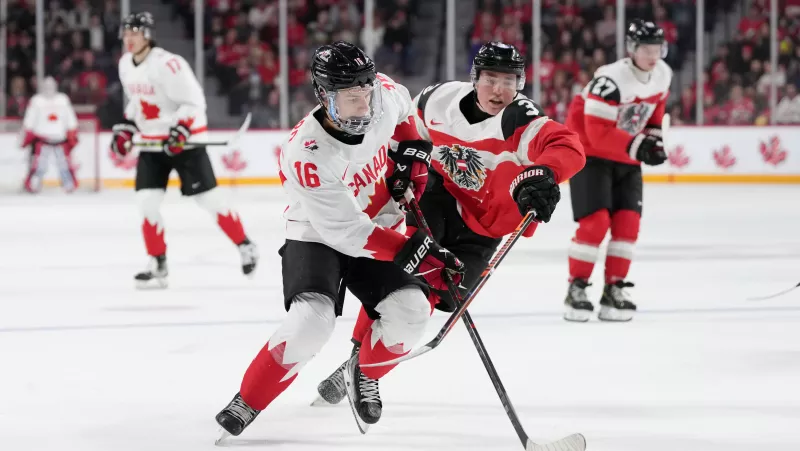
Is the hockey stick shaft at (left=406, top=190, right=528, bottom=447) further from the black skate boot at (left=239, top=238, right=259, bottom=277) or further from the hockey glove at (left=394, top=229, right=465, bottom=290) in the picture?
the black skate boot at (left=239, top=238, right=259, bottom=277)

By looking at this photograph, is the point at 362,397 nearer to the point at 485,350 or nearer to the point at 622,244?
the point at 485,350

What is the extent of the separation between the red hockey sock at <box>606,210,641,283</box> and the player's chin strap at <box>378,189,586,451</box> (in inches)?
58.9

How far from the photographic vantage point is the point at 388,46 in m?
11.2

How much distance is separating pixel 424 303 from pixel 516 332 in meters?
1.25

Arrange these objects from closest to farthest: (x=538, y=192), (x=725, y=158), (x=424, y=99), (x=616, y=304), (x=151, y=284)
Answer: (x=538, y=192) < (x=424, y=99) < (x=616, y=304) < (x=151, y=284) < (x=725, y=158)

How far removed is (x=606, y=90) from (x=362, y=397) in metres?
1.90

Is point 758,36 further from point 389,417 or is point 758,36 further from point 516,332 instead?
point 389,417

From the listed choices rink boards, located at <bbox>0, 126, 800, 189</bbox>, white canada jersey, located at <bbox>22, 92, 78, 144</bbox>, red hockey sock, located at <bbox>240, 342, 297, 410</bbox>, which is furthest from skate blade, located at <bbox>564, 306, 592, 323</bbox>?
white canada jersey, located at <bbox>22, 92, 78, 144</bbox>

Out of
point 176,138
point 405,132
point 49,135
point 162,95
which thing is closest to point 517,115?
point 405,132

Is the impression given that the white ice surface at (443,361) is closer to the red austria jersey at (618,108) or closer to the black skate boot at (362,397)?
the black skate boot at (362,397)

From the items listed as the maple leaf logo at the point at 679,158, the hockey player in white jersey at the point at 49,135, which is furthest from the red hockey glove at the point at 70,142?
the maple leaf logo at the point at 679,158

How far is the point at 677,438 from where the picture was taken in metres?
2.44

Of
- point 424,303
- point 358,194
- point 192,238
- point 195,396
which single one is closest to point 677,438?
point 424,303

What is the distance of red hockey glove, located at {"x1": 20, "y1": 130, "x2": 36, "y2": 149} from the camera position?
10.7 m
